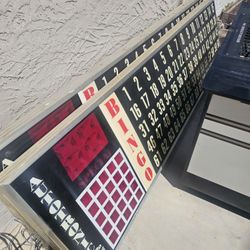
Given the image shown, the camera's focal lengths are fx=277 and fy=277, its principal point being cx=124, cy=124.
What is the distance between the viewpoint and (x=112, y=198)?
174 centimetres

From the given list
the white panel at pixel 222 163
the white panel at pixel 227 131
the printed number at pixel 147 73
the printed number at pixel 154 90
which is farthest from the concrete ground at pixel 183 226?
the printed number at pixel 147 73

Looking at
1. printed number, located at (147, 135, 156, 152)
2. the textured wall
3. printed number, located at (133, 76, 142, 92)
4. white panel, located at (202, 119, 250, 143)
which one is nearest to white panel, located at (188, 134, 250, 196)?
white panel, located at (202, 119, 250, 143)

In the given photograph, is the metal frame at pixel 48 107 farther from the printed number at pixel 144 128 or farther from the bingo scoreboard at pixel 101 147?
the printed number at pixel 144 128

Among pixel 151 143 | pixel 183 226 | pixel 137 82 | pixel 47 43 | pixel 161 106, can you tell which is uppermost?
pixel 47 43

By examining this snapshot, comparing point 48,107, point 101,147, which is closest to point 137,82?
point 101,147

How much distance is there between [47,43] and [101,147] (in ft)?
2.70

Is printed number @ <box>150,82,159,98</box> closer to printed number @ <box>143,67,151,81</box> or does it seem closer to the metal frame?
printed number @ <box>143,67,151,81</box>

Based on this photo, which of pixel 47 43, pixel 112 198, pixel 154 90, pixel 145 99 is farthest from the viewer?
pixel 154 90

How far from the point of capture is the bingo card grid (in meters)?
1.58

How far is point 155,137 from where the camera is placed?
7.30 ft

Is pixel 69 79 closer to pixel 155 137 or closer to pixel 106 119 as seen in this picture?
pixel 106 119

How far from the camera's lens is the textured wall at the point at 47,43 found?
1.66 m

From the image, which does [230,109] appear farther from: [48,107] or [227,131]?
[48,107]

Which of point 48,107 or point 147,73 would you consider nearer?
point 48,107
